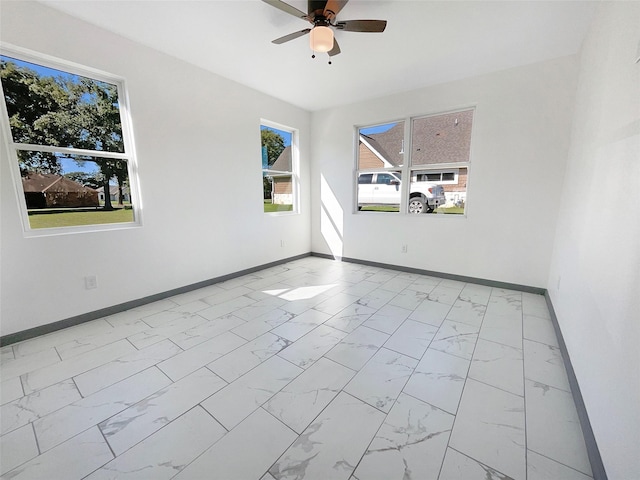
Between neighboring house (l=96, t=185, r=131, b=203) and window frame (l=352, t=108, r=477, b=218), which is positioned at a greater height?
window frame (l=352, t=108, r=477, b=218)

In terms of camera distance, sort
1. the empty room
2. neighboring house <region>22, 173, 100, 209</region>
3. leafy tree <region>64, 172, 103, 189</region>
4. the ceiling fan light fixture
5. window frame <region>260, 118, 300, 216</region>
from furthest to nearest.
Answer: window frame <region>260, 118, 300, 216</region>, leafy tree <region>64, 172, 103, 189</region>, neighboring house <region>22, 173, 100, 209</region>, the ceiling fan light fixture, the empty room

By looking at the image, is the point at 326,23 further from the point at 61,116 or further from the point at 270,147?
the point at 61,116

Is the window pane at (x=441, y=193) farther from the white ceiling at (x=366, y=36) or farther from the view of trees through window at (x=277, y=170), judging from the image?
the view of trees through window at (x=277, y=170)

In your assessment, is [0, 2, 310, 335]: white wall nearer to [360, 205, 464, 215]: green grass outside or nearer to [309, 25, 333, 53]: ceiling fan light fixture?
[360, 205, 464, 215]: green grass outside

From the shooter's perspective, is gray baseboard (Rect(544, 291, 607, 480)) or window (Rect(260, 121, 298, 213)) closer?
gray baseboard (Rect(544, 291, 607, 480))

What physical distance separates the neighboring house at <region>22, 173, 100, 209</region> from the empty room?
0.8 inches

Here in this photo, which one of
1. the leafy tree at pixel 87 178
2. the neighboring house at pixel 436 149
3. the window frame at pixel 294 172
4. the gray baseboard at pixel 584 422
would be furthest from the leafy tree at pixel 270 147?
the gray baseboard at pixel 584 422

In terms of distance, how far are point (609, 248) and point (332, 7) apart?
2416mm

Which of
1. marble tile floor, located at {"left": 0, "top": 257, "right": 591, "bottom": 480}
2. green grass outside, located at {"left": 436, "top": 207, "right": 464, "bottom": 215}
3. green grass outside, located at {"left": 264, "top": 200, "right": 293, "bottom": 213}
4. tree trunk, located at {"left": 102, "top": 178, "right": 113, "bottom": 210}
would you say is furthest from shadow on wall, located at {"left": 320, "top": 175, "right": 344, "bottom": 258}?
tree trunk, located at {"left": 102, "top": 178, "right": 113, "bottom": 210}

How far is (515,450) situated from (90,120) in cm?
416

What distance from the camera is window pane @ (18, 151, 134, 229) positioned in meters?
2.27

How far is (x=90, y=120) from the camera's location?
2537 millimetres

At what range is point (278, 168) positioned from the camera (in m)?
4.58

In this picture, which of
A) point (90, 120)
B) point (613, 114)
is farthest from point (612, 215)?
point (90, 120)
